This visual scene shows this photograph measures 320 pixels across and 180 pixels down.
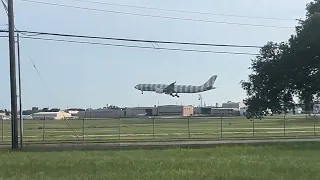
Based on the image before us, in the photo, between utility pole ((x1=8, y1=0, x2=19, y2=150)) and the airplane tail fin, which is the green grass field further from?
the airplane tail fin

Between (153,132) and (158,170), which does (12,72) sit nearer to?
(158,170)

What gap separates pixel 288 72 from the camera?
27453 millimetres

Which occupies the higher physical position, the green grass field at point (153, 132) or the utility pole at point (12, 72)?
the utility pole at point (12, 72)

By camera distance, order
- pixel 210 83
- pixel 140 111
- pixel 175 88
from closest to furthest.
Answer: pixel 210 83
pixel 175 88
pixel 140 111

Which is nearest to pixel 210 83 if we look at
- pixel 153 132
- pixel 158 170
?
pixel 153 132

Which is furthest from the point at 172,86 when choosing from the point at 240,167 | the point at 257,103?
the point at 240,167

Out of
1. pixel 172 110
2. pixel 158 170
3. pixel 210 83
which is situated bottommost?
pixel 172 110

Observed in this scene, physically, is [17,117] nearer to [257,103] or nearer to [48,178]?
[257,103]

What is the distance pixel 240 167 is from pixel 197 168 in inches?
51.2

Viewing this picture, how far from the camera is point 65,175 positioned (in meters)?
14.1

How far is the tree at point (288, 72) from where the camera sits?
86.4 feet

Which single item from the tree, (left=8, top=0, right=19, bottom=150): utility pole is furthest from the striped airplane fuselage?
(left=8, top=0, right=19, bottom=150): utility pole

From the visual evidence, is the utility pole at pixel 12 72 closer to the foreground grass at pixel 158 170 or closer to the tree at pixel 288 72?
the foreground grass at pixel 158 170

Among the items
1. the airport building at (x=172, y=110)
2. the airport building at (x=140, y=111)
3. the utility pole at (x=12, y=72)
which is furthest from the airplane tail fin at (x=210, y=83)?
the utility pole at (x=12, y=72)
